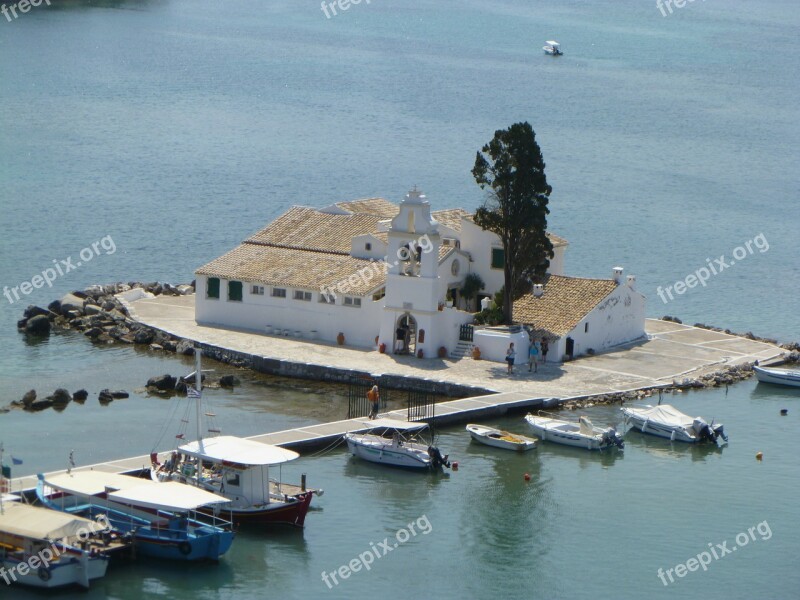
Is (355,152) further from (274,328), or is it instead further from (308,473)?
(308,473)

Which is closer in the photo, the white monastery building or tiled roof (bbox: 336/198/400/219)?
the white monastery building

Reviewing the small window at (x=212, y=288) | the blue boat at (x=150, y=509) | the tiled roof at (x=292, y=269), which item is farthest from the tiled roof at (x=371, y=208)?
the blue boat at (x=150, y=509)

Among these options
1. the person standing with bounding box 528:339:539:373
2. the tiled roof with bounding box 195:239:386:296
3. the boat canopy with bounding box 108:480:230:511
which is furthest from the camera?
the tiled roof with bounding box 195:239:386:296

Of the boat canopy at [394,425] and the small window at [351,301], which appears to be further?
the small window at [351,301]

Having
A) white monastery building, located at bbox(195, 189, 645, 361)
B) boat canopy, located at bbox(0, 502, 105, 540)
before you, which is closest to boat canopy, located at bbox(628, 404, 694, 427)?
white monastery building, located at bbox(195, 189, 645, 361)

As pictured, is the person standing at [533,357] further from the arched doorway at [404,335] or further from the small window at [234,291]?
the small window at [234,291]

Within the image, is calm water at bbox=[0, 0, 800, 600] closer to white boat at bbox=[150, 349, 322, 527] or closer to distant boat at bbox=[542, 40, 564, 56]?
white boat at bbox=[150, 349, 322, 527]
